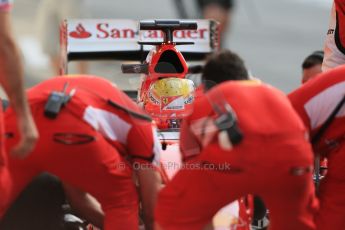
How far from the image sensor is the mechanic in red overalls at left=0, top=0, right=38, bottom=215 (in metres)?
5.55

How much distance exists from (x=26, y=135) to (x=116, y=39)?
5.04 meters

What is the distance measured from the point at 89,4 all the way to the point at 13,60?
12.3 meters

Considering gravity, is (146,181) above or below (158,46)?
below

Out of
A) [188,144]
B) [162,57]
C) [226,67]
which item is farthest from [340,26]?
[188,144]

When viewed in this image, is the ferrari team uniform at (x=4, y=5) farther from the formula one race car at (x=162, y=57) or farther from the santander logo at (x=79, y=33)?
the santander logo at (x=79, y=33)

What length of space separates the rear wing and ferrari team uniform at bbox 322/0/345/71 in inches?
89.1

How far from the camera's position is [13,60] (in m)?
5.62

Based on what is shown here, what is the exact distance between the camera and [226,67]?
6289 millimetres

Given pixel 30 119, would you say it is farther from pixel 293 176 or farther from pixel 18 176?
pixel 293 176

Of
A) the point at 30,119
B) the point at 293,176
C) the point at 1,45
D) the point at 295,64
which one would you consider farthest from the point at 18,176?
the point at 295,64

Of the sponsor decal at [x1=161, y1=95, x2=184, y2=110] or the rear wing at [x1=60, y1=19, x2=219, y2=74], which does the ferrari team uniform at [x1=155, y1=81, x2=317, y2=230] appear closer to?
the sponsor decal at [x1=161, y1=95, x2=184, y2=110]

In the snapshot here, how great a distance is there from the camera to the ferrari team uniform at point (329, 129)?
6520 millimetres

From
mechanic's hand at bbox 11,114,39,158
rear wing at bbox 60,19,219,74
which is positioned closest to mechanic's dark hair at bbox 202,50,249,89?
mechanic's hand at bbox 11,114,39,158

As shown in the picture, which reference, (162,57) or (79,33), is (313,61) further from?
(162,57)
